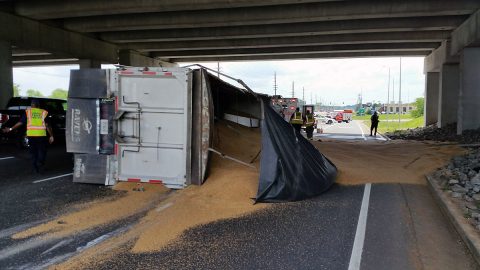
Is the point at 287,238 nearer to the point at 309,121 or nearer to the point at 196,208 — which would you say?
the point at 196,208

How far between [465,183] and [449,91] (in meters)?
21.0

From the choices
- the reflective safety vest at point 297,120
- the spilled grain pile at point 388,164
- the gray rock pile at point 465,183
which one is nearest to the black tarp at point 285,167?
the spilled grain pile at point 388,164

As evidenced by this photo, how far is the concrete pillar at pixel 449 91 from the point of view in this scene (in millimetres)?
26734

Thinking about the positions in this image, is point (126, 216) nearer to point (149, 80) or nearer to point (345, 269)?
point (149, 80)

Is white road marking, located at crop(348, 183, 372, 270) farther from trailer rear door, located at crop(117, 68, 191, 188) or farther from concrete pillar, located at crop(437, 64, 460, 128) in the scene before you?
concrete pillar, located at crop(437, 64, 460, 128)

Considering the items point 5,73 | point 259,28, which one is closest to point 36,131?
point 5,73

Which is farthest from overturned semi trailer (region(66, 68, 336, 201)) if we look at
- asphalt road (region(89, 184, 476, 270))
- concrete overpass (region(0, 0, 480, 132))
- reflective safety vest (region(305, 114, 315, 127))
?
reflective safety vest (region(305, 114, 315, 127))

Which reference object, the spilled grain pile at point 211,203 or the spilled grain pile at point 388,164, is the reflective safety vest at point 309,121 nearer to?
the spilled grain pile at point 388,164

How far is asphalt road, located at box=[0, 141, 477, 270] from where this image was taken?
4.82 meters

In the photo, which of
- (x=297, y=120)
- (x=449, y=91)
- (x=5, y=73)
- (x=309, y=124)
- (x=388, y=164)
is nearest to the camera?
(x=388, y=164)

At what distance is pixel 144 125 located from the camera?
8.38 meters

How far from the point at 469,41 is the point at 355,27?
17.0ft

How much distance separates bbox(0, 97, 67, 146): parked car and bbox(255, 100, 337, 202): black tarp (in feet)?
32.7

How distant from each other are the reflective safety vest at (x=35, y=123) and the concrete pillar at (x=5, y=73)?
12437 millimetres
